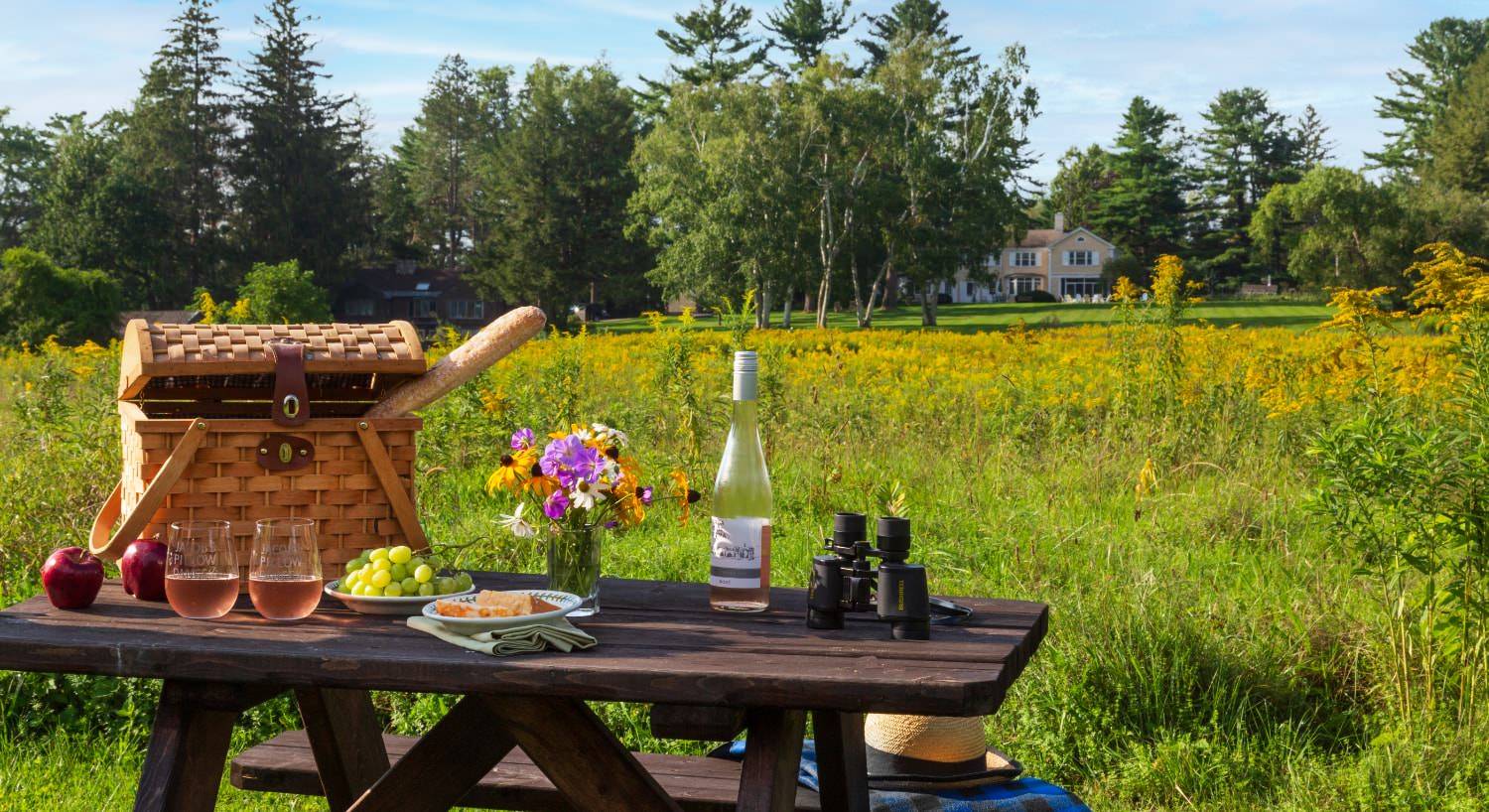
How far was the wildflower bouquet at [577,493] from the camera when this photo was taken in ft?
7.50

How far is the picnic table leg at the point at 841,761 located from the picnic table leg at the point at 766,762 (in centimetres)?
50

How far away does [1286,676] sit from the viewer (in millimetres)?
4180

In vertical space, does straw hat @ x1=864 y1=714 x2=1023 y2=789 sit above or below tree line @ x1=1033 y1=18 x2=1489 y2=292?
below

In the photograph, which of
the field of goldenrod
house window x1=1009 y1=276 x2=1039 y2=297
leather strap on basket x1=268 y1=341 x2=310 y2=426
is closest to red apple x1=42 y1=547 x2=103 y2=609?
leather strap on basket x1=268 y1=341 x2=310 y2=426

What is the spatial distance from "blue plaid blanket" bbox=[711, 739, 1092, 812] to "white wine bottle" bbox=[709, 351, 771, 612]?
0.71 m

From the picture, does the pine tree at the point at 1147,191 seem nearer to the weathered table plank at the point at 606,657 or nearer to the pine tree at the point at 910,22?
the pine tree at the point at 910,22

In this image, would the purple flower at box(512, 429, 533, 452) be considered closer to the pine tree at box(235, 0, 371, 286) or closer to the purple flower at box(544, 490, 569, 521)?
the purple flower at box(544, 490, 569, 521)

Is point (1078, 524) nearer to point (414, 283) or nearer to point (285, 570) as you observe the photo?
point (285, 570)

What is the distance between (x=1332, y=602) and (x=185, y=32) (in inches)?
2147

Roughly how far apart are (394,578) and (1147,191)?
63994mm

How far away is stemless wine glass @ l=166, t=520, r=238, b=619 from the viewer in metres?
2.21

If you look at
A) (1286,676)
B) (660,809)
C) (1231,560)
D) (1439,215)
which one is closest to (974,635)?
(660,809)

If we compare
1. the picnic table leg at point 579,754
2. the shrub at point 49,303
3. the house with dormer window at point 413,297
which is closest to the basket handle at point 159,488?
the picnic table leg at point 579,754

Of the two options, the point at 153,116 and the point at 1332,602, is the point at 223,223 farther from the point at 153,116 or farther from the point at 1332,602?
the point at 1332,602
